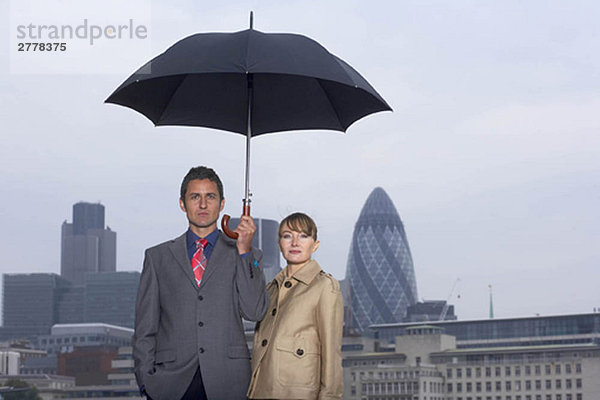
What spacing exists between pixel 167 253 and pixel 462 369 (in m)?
131

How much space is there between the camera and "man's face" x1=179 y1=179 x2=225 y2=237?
292 inches

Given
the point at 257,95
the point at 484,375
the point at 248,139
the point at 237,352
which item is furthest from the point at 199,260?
the point at 484,375

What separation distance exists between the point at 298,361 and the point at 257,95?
2581 millimetres

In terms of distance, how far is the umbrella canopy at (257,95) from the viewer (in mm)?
7867

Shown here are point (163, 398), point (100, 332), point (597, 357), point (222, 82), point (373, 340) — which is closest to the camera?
point (163, 398)

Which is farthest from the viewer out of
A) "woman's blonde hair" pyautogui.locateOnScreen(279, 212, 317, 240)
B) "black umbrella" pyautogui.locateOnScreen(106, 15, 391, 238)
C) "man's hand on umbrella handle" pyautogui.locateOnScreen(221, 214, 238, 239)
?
"black umbrella" pyautogui.locateOnScreen(106, 15, 391, 238)

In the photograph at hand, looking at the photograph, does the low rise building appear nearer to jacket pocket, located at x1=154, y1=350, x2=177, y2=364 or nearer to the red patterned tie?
the red patterned tie

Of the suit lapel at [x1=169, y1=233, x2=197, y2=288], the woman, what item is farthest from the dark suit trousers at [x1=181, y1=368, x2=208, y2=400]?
the suit lapel at [x1=169, y1=233, x2=197, y2=288]

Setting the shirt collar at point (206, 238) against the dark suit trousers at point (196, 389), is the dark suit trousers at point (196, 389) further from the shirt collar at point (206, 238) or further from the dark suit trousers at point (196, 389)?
the shirt collar at point (206, 238)

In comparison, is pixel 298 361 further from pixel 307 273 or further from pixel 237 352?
pixel 307 273

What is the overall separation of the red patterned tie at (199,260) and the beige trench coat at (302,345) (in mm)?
624

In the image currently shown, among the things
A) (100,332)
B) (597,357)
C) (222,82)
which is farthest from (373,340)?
(222,82)

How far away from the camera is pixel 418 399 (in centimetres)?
13250

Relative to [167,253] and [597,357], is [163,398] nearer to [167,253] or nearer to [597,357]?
[167,253]
